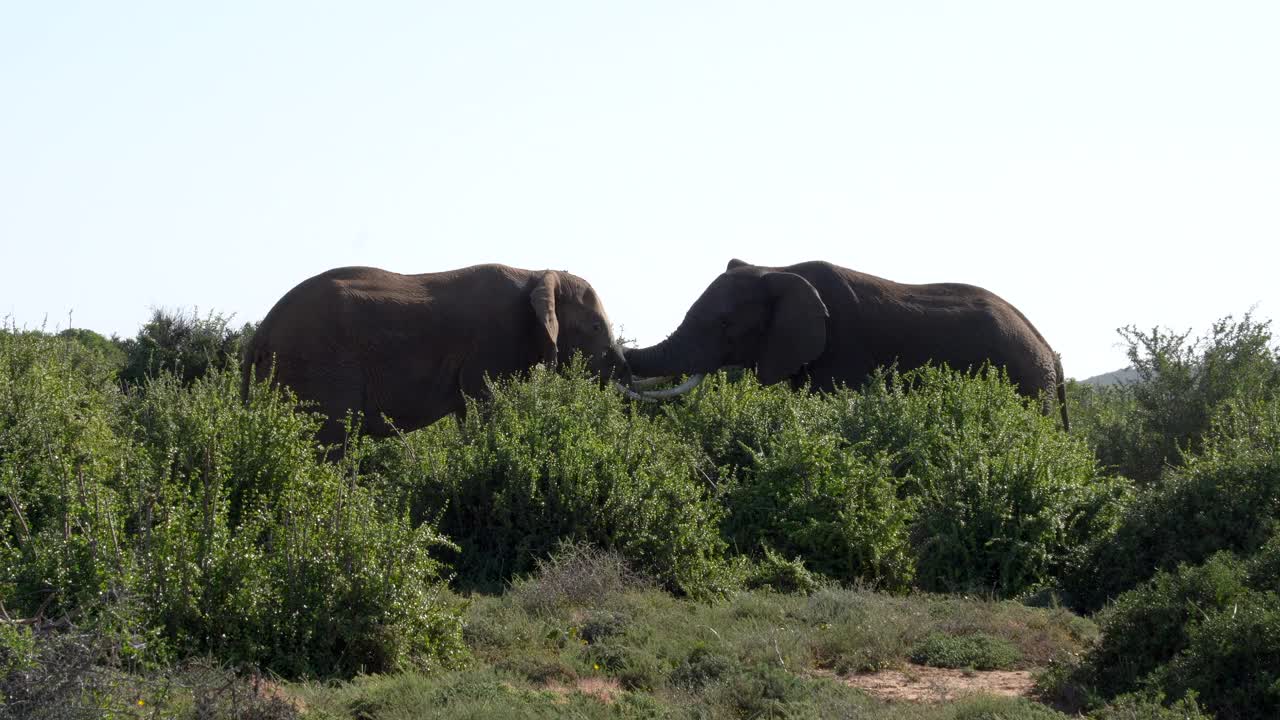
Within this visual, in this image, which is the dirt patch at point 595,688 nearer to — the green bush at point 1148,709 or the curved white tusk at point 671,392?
the green bush at point 1148,709

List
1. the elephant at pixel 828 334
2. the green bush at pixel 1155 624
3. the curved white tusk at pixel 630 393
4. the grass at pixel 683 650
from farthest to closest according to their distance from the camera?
1. the elephant at pixel 828 334
2. the curved white tusk at pixel 630 393
3. the green bush at pixel 1155 624
4. the grass at pixel 683 650

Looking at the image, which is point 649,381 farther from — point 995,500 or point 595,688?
point 595,688

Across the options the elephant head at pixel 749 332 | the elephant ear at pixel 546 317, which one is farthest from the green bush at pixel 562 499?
the elephant head at pixel 749 332

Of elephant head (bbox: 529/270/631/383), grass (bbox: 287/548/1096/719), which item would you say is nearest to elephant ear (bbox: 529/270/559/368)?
elephant head (bbox: 529/270/631/383)

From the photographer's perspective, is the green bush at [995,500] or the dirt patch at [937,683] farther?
the green bush at [995,500]

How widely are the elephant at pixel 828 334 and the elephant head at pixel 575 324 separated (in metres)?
1.20

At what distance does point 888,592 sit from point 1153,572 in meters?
2.17

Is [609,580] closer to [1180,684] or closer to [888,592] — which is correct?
[888,592]

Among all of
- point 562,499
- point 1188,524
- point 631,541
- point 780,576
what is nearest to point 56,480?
point 562,499

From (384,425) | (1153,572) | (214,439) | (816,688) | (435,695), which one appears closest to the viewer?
(435,695)

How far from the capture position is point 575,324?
→ 63.8 ft

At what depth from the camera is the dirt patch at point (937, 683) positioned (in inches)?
364

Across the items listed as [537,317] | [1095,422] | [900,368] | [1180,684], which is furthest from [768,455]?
[1095,422]

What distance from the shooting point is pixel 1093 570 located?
12.7m
